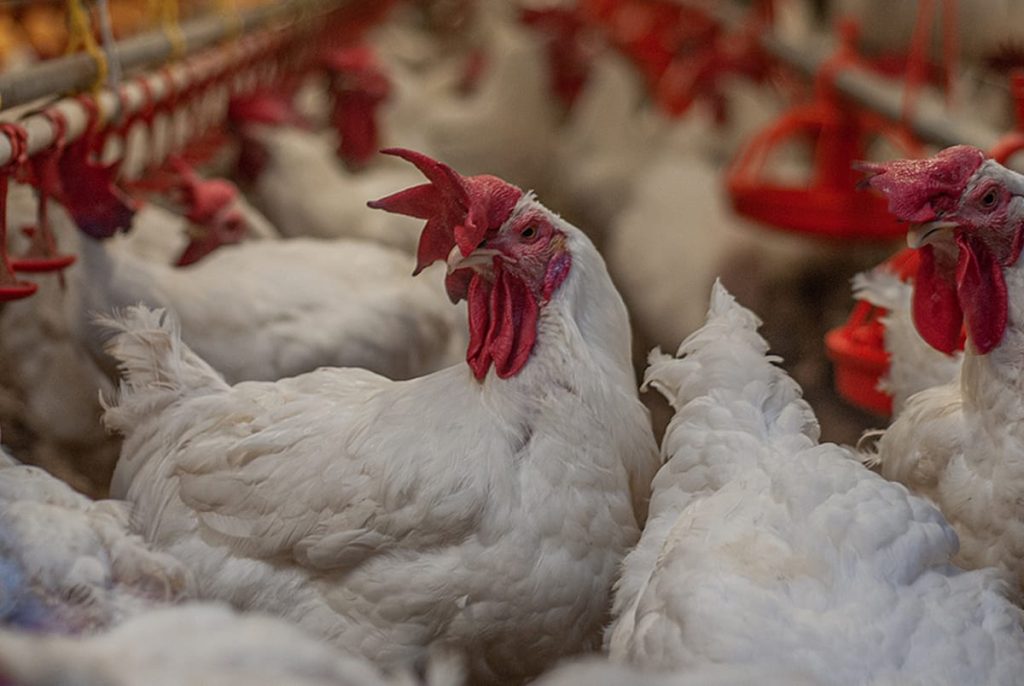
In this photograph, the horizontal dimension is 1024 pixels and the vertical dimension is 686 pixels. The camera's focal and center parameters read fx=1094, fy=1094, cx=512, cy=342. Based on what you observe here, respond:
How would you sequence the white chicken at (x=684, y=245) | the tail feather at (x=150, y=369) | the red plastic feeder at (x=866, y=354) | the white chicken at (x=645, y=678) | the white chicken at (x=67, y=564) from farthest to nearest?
the white chicken at (x=684, y=245) < the red plastic feeder at (x=866, y=354) < the tail feather at (x=150, y=369) < the white chicken at (x=67, y=564) < the white chicken at (x=645, y=678)

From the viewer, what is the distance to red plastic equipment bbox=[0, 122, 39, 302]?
170 cm

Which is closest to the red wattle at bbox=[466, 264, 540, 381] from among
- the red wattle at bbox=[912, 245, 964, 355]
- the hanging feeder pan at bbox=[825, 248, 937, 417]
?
the red wattle at bbox=[912, 245, 964, 355]

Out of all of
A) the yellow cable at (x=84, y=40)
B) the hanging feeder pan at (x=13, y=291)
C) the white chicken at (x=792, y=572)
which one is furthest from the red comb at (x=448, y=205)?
the yellow cable at (x=84, y=40)

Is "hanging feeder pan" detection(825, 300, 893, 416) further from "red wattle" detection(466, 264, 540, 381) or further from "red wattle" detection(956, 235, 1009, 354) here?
"red wattle" detection(466, 264, 540, 381)

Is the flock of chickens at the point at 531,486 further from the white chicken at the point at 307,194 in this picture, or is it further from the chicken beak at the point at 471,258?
the white chicken at the point at 307,194

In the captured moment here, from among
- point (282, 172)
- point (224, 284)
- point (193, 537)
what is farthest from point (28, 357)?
point (282, 172)

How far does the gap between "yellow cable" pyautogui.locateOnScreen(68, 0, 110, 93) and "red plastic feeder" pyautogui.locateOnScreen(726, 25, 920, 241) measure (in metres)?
1.68

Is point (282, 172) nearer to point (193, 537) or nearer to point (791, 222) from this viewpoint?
point (791, 222)

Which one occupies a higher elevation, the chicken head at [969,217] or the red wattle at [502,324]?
the chicken head at [969,217]

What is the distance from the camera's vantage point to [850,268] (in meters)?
3.37

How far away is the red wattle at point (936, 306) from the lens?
5.54 feet

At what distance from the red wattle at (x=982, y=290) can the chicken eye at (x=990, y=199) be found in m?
0.05

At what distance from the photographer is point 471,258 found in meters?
1.63

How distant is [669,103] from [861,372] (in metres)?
2.87
